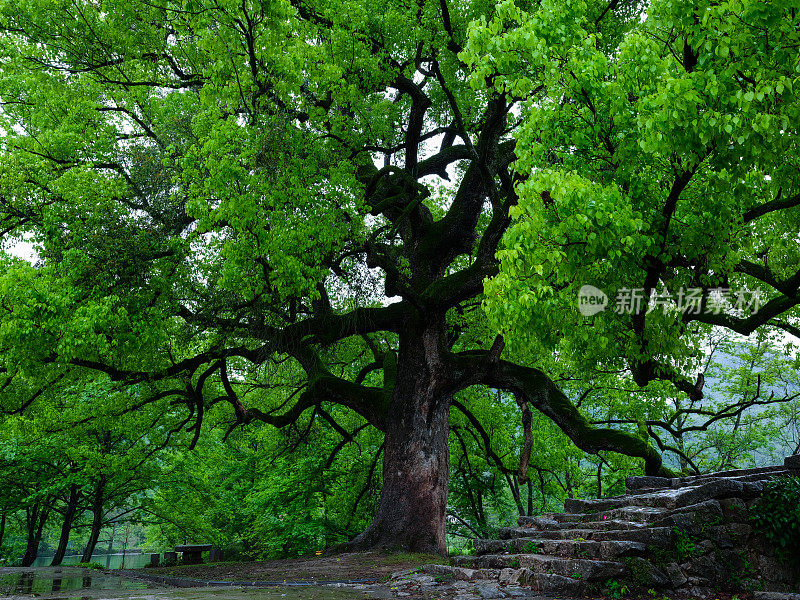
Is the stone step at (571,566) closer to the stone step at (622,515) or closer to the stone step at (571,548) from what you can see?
the stone step at (571,548)

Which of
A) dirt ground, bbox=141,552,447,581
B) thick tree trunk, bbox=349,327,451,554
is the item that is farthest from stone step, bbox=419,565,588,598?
thick tree trunk, bbox=349,327,451,554

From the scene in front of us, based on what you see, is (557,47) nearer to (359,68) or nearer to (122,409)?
(359,68)

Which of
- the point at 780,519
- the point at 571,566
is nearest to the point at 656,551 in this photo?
the point at 571,566

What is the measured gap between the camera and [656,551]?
21.2 ft

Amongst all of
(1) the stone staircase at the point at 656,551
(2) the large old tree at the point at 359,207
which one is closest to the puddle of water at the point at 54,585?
(2) the large old tree at the point at 359,207

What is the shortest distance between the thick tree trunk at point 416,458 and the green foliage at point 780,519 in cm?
584

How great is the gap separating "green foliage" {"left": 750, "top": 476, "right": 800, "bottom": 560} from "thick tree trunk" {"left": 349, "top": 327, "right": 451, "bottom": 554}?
584 cm

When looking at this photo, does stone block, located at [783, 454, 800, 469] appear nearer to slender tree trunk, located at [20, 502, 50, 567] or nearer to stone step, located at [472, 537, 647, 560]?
stone step, located at [472, 537, 647, 560]

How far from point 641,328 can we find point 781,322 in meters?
4.61

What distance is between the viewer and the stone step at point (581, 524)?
7.11 metres

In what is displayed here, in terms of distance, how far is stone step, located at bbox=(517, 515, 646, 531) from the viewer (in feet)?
23.3

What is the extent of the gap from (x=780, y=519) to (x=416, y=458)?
635 cm

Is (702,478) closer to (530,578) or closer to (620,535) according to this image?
(620,535)

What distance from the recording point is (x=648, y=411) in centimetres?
1736
